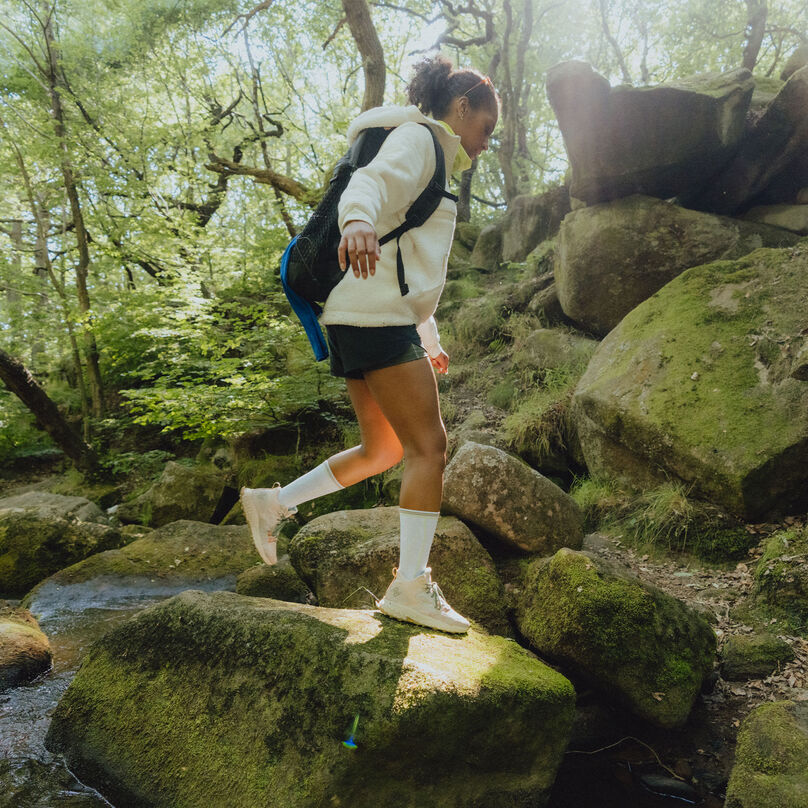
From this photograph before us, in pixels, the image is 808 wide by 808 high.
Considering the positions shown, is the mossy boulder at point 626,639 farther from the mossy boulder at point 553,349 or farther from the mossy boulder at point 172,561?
the mossy boulder at point 553,349

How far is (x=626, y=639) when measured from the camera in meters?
2.57

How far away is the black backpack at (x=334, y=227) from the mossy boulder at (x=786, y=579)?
2676mm

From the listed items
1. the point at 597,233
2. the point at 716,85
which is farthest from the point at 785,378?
the point at 716,85

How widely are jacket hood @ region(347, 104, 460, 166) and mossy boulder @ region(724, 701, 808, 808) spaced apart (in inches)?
92.6

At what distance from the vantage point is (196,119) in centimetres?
1146

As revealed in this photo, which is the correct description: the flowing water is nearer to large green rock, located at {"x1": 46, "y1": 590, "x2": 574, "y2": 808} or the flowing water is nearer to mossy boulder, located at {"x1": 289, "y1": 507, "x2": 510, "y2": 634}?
large green rock, located at {"x1": 46, "y1": 590, "x2": 574, "y2": 808}

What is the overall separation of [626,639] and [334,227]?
Result: 2.21 meters

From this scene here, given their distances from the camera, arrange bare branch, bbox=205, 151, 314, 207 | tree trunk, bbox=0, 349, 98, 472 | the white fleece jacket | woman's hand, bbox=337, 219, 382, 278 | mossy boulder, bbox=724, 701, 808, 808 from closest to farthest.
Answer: mossy boulder, bbox=724, 701, 808, 808, woman's hand, bbox=337, 219, 382, 278, the white fleece jacket, tree trunk, bbox=0, 349, 98, 472, bare branch, bbox=205, 151, 314, 207

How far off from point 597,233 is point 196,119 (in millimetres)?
8926

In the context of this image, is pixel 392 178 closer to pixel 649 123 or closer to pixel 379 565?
pixel 379 565

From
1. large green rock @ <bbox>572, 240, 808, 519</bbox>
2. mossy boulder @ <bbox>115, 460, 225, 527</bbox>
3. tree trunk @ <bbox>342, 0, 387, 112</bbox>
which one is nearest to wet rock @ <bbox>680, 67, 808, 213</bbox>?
large green rock @ <bbox>572, 240, 808, 519</bbox>

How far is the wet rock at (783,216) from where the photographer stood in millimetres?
6477

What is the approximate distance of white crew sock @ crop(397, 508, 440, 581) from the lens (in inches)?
83.6

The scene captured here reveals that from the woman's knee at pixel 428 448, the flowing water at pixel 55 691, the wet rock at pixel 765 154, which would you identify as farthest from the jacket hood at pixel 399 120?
the wet rock at pixel 765 154
